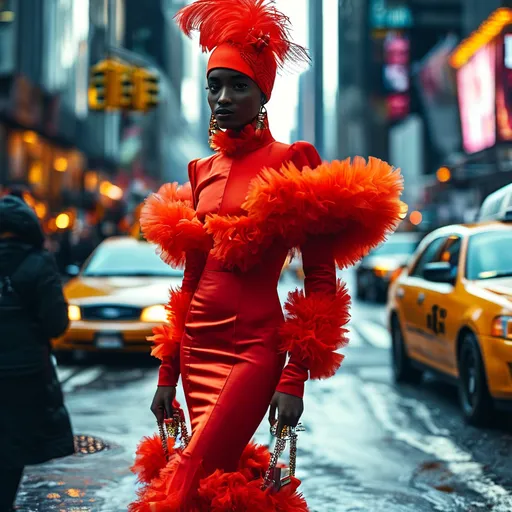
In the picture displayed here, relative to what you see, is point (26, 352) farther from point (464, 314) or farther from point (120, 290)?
point (120, 290)

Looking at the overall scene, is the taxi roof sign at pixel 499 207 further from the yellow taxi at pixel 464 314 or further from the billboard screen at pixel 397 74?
the billboard screen at pixel 397 74

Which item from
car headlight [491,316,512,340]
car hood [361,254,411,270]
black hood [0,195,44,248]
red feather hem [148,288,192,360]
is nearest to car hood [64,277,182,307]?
car headlight [491,316,512,340]

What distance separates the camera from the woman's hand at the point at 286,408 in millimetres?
A: 3756

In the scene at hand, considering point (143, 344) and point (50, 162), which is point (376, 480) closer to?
point (143, 344)

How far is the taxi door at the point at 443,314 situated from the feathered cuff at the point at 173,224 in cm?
483

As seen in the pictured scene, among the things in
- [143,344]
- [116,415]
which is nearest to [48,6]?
[143,344]

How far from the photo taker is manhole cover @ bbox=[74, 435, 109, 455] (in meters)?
7.55

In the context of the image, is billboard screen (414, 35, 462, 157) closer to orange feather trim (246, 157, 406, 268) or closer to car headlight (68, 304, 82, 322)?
car headlight (68, 304, 82, 322)

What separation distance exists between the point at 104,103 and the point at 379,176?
2114 cm

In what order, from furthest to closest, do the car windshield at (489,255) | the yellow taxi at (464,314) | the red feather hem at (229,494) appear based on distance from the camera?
the car windshield at (489,255), the yellow taxi at (464,314), the red feather hem at (229,494)

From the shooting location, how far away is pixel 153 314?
1284 cm

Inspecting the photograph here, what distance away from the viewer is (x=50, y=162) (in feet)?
148

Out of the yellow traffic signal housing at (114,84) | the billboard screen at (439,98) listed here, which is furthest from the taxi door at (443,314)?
the billboard screen at (439,98)

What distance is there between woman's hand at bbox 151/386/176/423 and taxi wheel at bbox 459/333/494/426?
451 cm
